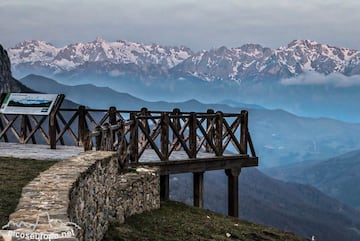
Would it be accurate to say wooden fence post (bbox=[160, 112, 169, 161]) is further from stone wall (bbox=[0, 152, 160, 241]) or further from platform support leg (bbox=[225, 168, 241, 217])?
platform support leg (bbox=[225, 168, 241, 217])

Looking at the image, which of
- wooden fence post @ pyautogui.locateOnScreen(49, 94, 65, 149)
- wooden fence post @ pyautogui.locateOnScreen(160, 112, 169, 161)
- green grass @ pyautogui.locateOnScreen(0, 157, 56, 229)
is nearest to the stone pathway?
wooden fence post @ pyautogui.locateOnScreen(49, 94, 65, 149)

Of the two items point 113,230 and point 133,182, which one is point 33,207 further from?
point 133,182

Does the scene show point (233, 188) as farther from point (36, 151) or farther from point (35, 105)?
point (35, 105)

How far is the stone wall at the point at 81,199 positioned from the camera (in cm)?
654

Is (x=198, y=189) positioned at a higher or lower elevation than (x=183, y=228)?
lower

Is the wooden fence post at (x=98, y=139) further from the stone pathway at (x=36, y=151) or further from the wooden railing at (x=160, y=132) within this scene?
the stone pathway at (x=36, y=151)

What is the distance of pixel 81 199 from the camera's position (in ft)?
29.7

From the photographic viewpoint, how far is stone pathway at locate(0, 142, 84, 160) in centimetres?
1803

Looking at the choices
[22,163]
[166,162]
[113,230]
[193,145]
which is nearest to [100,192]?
[113,230]

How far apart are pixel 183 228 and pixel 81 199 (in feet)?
20.0

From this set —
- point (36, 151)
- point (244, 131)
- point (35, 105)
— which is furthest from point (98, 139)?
point (244, 131)

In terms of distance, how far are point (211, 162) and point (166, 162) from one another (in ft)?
7.96

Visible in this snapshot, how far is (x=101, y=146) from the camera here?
534 inches

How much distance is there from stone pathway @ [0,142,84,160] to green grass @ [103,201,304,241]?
3.64 metres
